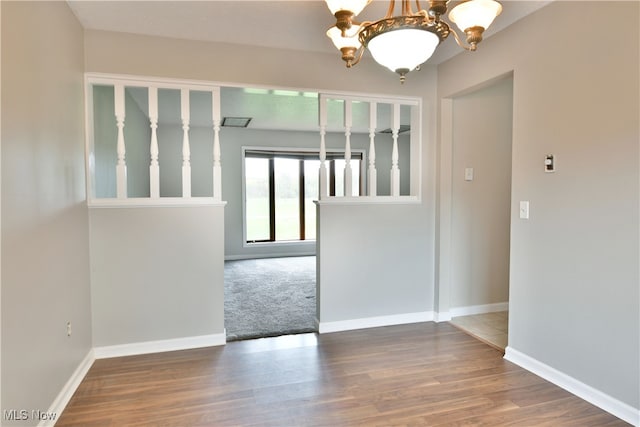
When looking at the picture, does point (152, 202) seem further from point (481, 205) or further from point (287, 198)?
point (287, 198)

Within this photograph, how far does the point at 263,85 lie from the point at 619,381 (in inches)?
120

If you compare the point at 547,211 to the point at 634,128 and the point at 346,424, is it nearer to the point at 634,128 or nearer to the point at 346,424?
the point at 634,128

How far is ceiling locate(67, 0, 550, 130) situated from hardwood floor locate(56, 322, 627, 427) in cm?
219

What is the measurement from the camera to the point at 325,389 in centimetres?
240

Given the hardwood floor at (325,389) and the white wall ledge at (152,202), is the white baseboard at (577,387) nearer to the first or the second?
the hardwood floor at (325,389)

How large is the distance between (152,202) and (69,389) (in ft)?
4.31

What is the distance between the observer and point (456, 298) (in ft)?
12.4

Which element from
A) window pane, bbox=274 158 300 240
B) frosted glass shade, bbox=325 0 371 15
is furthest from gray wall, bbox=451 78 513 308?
window pane, bbox=274 158 300 240

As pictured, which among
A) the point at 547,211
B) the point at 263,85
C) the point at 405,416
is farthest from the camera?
the point at 263,85

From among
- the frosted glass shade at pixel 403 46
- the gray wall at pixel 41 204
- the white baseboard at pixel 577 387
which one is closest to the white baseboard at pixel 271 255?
the gray wall at pixel 41 204

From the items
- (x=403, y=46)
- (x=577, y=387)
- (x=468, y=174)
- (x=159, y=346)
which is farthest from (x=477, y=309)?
(x=403, y=46)

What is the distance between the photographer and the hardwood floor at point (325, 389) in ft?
6.87

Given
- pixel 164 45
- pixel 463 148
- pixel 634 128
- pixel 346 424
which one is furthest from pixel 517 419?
pixel 164 45

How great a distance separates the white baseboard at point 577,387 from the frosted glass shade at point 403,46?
2110 mm
